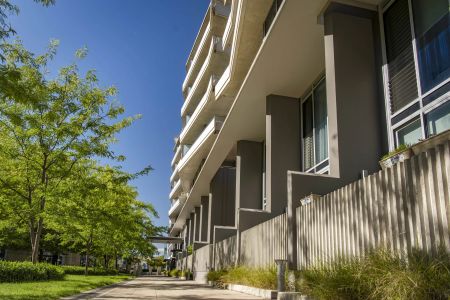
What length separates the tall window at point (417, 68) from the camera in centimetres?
984

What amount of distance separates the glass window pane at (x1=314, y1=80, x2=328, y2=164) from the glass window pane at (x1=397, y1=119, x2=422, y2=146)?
166 inches

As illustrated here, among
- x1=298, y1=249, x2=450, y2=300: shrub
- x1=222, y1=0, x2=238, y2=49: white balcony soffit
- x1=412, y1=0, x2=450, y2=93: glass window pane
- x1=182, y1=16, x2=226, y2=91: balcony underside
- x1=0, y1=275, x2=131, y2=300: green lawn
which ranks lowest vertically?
x1=0, y1=275, x2=131, y2=300: green lawn

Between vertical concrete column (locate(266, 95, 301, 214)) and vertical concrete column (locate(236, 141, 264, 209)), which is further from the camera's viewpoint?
vertical concrete column (locate(236, 141, 264, 209))

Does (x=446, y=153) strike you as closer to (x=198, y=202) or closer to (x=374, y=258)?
(x=374, y=258)

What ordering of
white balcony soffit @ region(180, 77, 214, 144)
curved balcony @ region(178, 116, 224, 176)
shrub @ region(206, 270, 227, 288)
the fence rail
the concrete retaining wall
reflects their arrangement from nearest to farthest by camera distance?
the fence rail < shrub @ region(206, 270, 227, 288) < the concrete retaining wall < curved balcony @ region(178, 116, 224, 176) < white balcony soffit @ region(180, 77, 214, 144)

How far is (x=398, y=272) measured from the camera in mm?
5383

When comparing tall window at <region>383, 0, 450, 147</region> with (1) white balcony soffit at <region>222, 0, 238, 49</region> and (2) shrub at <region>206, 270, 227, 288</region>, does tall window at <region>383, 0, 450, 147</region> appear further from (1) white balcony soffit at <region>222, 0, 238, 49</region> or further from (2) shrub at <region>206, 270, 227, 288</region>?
(1) white balcony soffit at <region>222, 0, 238, 49</region>

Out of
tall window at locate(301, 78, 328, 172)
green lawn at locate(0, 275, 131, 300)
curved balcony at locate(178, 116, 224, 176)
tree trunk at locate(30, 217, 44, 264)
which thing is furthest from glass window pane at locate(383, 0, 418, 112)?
curved balcony at locate(178, 116, 224, 176)

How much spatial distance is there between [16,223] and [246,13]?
48.3 ft

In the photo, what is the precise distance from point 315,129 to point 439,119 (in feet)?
22.8

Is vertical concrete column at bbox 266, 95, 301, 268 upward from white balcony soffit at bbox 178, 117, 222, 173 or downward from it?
downward

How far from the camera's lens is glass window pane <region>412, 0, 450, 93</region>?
32.2ft

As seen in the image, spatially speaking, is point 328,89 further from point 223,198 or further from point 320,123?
point 223,198

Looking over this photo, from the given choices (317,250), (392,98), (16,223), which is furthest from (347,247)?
(16,223)
